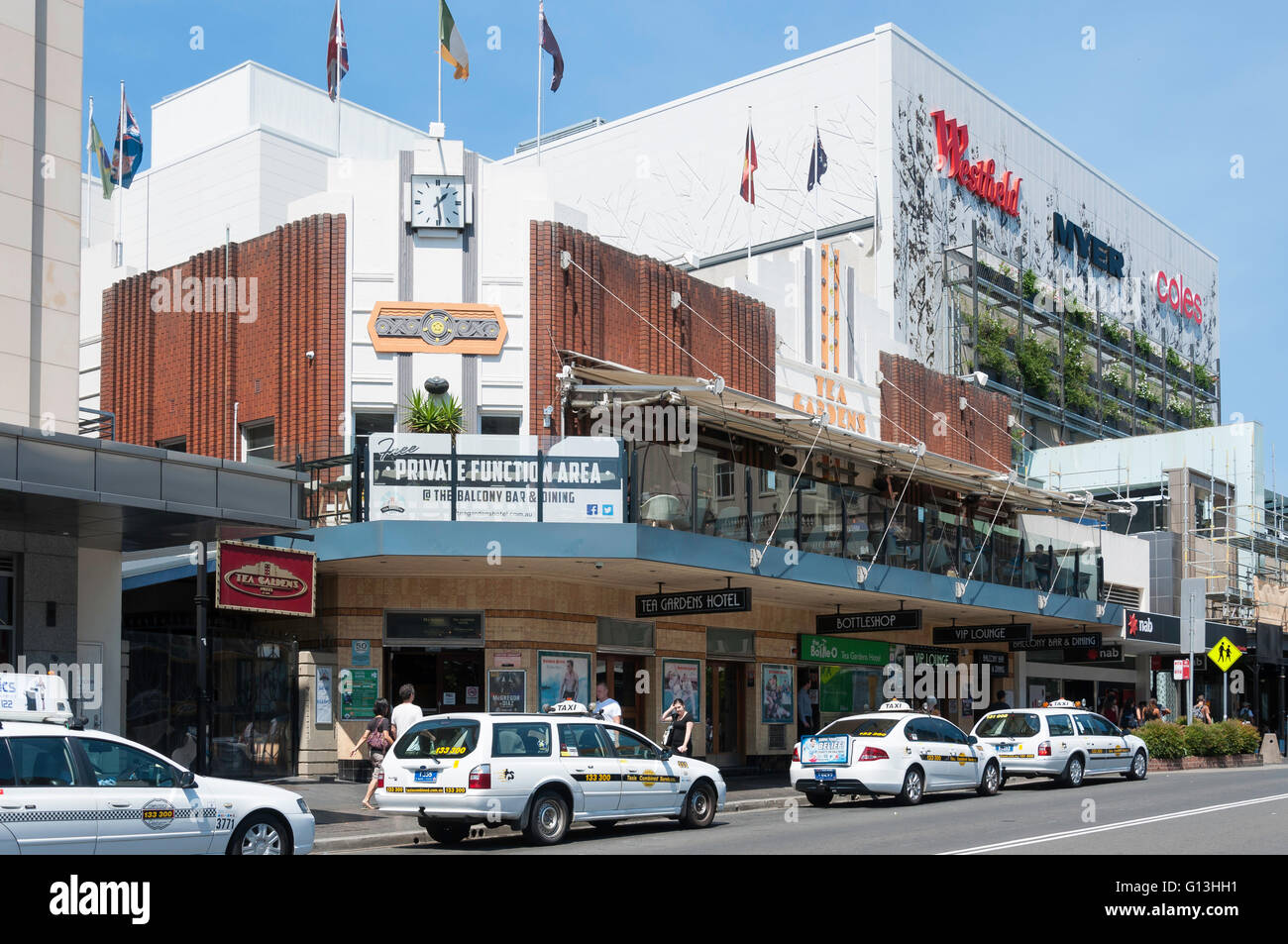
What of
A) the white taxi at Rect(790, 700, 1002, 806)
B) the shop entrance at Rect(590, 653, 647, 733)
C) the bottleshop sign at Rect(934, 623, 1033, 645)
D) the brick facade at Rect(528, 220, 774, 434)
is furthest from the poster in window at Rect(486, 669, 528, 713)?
the bottleshop sign at Rect(934, 623, 1033, 645)

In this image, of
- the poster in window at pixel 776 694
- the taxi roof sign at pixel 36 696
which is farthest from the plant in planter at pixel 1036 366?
the taxi roof sign at pixel 36 696

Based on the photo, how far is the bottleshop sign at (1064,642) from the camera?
35.6 meters

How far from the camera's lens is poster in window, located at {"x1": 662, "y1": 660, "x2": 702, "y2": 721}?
26547 mm

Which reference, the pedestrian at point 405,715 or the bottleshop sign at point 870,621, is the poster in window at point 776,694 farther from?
the pedestrian at point 405,715

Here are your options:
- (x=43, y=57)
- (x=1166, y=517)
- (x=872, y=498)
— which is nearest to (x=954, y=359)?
(x=1166, y=517)

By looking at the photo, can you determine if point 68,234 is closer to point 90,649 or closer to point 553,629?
point 90,649

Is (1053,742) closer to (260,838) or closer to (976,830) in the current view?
(976,830)

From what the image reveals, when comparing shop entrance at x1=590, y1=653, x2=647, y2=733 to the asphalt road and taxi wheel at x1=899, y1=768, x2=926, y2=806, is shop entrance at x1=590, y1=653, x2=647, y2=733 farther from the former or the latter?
taxi wheel at x1=899, y1=768, x2=926, y2=806

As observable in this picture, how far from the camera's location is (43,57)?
18.6 meters

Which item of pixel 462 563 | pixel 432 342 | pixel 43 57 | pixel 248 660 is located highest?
pixel 43 57

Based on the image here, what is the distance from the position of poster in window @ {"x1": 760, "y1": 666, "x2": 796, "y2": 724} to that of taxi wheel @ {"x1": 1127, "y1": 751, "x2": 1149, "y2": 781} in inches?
272

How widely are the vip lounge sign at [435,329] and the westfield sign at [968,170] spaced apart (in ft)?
73.0

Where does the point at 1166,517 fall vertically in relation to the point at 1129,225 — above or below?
below

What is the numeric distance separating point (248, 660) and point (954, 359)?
2525 centimetres
